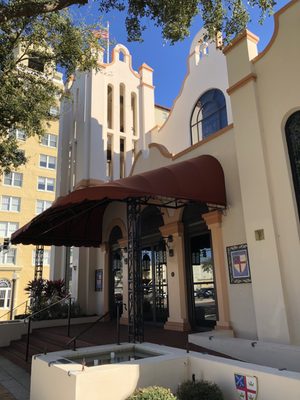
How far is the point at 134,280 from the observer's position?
8094mm

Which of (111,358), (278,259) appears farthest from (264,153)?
(111,358)

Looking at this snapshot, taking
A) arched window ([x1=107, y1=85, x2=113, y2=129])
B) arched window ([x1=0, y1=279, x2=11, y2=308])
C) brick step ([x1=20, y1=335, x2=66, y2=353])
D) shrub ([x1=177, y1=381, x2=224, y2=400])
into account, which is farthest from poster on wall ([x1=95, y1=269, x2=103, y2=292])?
arched window ([x1=0, y1=279, x2=11, y2=308])

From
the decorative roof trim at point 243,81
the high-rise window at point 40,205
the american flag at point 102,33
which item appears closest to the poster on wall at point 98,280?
the american flag at point 102,33

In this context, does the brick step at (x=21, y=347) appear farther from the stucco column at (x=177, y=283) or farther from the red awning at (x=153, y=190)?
the stucco column at (x=177, y=283)

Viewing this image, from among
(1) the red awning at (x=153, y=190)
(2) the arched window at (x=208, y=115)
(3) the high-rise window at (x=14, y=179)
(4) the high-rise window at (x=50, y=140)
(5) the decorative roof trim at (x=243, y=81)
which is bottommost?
(1) the red awning at (x=153, y=190)

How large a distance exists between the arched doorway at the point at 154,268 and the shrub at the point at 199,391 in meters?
6.57

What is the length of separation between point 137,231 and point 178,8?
19.0 ft

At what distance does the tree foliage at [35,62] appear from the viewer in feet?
39.4

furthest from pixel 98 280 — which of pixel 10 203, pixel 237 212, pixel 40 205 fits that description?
pixel 40 205

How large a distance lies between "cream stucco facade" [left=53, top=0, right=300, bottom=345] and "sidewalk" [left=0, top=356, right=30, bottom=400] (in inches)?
177

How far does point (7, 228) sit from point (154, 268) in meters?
28.9

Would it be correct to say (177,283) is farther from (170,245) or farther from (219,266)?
(219,266)

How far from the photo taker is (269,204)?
303 inches

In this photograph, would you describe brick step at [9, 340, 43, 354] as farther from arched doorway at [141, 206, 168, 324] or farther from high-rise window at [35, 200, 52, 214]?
high-rise window at [35, 200, 52, 214]
